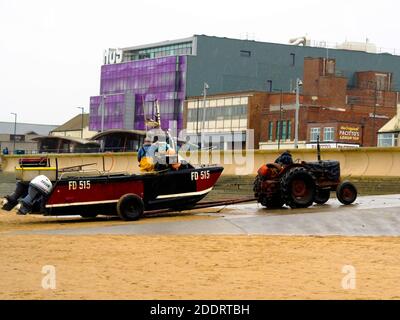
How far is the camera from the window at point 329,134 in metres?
90.8

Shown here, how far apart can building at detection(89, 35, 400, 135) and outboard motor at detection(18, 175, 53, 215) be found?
92484mm

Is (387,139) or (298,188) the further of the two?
(387,139)

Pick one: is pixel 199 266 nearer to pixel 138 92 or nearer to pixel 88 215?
pixel 88 215

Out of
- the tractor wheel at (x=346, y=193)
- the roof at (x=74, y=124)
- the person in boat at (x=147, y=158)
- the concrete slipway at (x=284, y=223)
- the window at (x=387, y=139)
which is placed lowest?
the concrete slipway at (x=284, y=223)

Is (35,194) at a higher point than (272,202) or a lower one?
higher

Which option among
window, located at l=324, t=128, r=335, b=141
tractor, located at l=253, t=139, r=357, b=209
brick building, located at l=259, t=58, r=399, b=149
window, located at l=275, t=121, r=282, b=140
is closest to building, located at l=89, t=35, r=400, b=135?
brick building, located at l=259, t=58, r=399, b=149

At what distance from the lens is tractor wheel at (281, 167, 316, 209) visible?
21.2 metres

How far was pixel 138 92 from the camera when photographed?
128125 mm

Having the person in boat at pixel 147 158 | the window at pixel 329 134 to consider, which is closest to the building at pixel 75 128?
the window at pixel 329 134

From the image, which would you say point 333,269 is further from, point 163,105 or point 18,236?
point 163,105

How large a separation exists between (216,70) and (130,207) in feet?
327

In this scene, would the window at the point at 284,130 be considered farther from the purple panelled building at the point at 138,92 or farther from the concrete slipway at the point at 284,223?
the concrete slipway at the point at 284,223

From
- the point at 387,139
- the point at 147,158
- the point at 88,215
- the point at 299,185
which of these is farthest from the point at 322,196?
the point at 387,139
